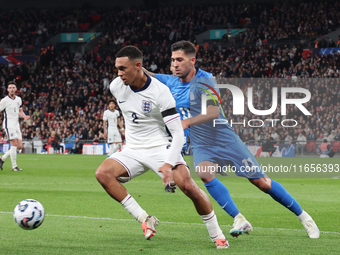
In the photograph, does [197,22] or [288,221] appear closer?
[288,221]

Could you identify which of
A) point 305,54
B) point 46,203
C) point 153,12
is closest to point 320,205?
point 46,203

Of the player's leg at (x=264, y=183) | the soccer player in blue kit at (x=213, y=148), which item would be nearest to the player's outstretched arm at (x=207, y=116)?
the soccer player in blue kit at (x=213, y=148)

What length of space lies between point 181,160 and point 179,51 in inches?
65.7

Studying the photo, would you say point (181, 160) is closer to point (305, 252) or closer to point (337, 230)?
point (305, 252)

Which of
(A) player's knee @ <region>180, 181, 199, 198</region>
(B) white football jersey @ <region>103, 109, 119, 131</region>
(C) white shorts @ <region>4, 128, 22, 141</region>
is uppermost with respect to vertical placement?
(A) player's knee @ <region>180, 181, 199, 198</region>

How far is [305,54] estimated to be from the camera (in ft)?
98.4

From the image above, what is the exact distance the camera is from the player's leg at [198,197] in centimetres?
484

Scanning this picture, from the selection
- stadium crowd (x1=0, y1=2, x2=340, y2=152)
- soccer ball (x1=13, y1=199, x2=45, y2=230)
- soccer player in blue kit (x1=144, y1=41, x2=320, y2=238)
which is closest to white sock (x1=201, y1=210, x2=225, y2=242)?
soccer player in blue kit (x1=144, y1=41, x2=320, y2=238)

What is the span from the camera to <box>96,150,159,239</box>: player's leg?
17.0ft

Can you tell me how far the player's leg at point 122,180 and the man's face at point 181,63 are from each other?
4.60ft

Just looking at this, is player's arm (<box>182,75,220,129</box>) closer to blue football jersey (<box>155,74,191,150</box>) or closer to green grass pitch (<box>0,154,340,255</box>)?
blue football jersey (<box>155,74,191,150</box>)

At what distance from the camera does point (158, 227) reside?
6219 millimetres

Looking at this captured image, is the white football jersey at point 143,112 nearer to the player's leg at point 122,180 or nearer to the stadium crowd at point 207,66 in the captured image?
the player's leg at point 122,180

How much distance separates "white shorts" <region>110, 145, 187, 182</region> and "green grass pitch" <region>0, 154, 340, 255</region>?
2.48ft
